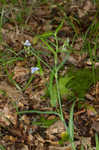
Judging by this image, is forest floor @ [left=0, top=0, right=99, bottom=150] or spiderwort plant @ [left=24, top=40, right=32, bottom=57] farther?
spiderwort plant @ [left=24, top=40, right=32, bottom=57]

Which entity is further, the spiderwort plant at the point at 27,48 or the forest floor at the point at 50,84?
the spiderwort plant at the point at 27,48

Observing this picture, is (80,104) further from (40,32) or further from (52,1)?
(52,1)

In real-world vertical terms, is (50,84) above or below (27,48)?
below

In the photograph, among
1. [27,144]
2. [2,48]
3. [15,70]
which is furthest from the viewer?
[2,48]

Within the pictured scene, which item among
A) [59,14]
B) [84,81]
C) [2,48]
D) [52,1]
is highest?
[52,1]

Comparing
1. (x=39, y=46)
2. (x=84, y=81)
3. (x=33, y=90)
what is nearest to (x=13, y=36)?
(x=39, y=46)

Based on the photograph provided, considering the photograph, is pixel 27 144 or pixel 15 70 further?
pixel 15 70

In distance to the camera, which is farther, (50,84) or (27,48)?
(27,48)

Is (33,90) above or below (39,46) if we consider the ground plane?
below
